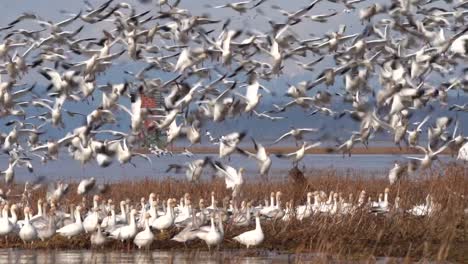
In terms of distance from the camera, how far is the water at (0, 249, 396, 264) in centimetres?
1980

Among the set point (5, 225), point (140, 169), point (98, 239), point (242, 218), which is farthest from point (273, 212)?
point (140, 169)

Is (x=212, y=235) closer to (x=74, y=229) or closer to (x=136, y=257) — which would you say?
(x=136, y=257)

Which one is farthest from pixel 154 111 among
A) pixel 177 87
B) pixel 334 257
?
pixel 334 257

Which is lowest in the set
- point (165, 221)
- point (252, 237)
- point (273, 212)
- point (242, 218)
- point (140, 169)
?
point (140, 169)

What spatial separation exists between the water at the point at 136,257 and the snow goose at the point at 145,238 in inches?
6.1

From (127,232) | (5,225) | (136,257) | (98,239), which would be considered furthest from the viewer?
(5,225)

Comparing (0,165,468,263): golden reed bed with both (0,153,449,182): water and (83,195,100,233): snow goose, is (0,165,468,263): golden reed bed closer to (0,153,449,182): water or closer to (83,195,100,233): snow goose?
(83,195,100,233): snow goose

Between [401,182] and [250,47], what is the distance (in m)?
7.27

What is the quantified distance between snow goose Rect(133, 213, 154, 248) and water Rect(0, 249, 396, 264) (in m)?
0.16

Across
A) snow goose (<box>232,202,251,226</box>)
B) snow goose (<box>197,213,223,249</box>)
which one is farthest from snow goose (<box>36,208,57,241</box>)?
snow goose (<box>232,202,251,226</box>)

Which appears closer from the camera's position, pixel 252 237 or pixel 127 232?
pixel 252 237

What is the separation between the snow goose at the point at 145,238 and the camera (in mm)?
21266

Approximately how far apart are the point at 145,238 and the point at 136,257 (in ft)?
2.57

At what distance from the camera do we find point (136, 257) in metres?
20.5
